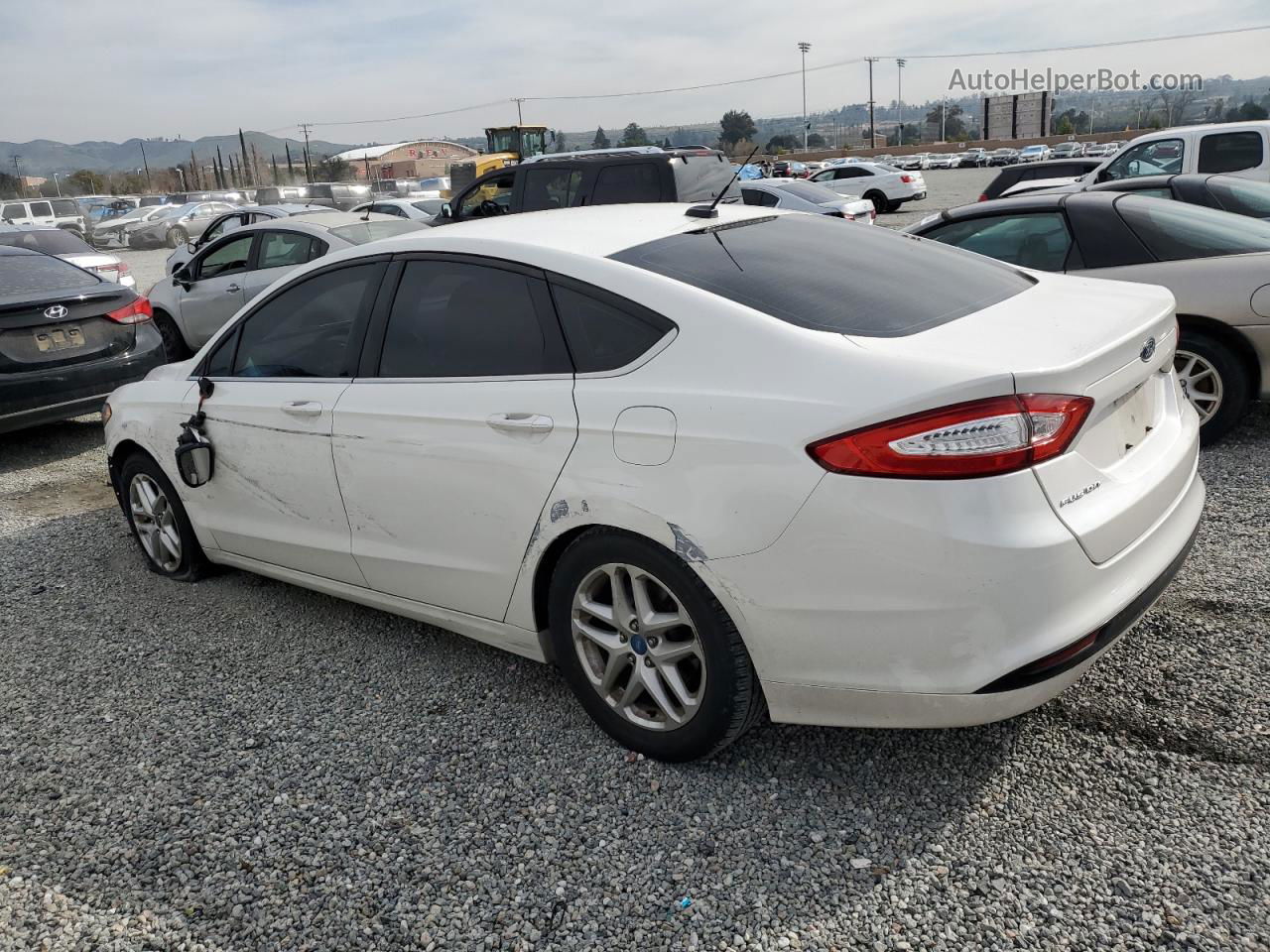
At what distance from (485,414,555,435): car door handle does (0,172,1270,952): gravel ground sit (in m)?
1.00

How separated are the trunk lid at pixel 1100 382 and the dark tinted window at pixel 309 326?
6.52 ft

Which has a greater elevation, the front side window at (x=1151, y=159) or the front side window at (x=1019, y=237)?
the front side window at (x=1151, y=159)

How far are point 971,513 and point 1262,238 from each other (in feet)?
14.2

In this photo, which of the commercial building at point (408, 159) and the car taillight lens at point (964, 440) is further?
the commercial building at point (408, 159)

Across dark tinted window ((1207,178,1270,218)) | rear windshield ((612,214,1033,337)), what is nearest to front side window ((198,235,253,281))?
rear windshield ((612,214,1033,337))

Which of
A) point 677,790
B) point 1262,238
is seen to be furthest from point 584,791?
point 1262,238

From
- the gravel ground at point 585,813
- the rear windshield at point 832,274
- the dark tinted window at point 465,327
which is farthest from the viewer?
the dark tinted window at point 465,327

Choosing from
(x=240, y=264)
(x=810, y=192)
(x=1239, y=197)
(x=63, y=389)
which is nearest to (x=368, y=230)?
(x=240, y=264)

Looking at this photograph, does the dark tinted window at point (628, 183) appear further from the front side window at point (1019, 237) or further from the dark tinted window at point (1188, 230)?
the dark tinted window at point (1188, 230)

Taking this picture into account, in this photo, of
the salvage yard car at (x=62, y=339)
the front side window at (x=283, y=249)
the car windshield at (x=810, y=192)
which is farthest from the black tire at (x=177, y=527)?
the car windshield at (x=810, y=192)

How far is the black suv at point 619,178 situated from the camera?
10.6 m

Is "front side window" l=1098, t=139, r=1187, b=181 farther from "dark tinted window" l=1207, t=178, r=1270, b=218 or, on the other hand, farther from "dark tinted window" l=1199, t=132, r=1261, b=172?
"dark tinted window" l=1207, t=178, r=1270, b=218

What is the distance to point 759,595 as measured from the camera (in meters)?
2.47

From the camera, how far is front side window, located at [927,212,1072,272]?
5770 millimetres
